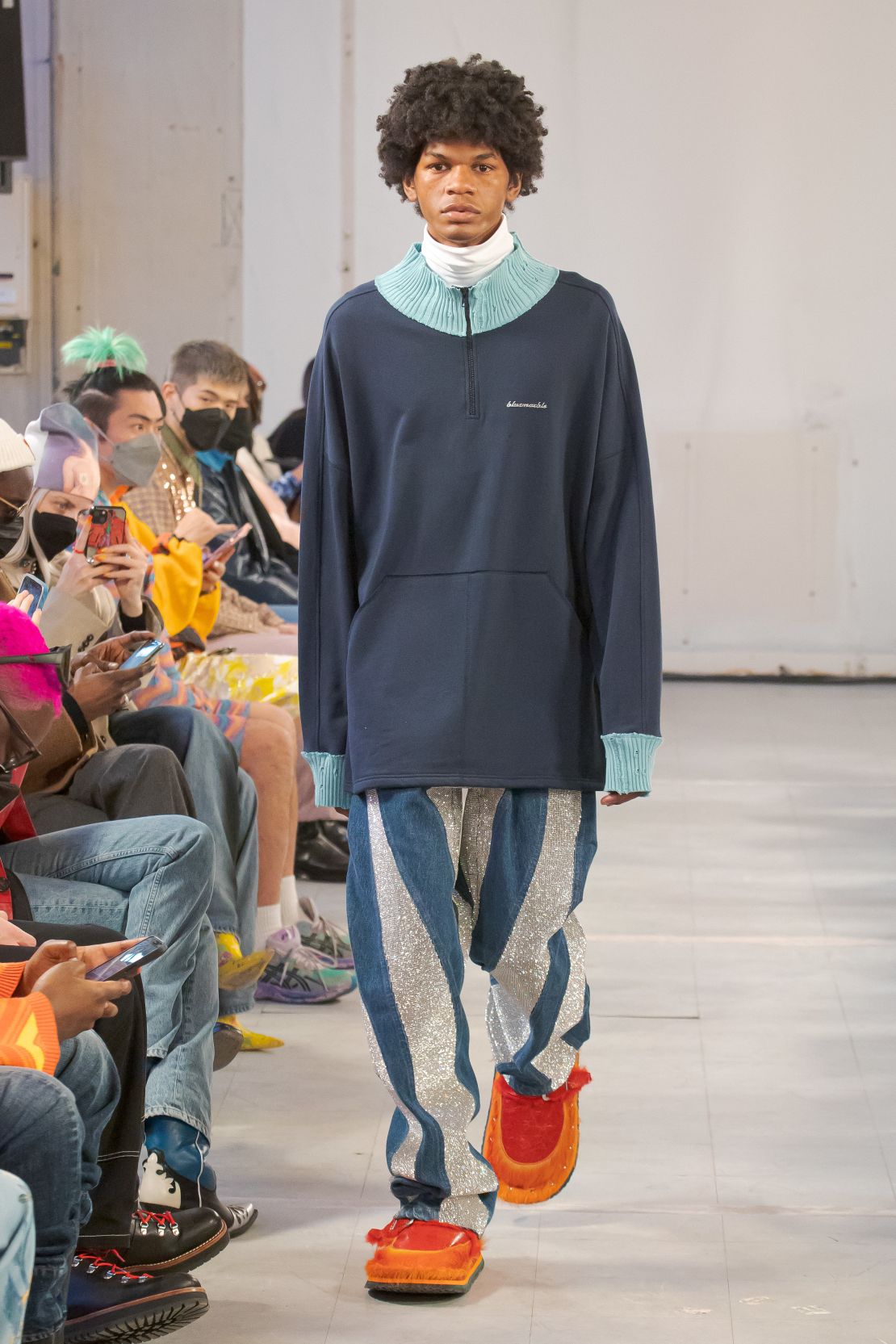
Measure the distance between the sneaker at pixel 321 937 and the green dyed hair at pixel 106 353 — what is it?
3.62 ft

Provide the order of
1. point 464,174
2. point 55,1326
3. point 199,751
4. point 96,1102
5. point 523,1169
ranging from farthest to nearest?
point 199,751, point 523,1169, point 464,174, point 96,1102, point 55,1326

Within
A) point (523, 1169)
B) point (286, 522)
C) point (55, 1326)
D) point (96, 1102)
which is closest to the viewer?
point (55, 1326)

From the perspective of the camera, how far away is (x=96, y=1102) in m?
1.88

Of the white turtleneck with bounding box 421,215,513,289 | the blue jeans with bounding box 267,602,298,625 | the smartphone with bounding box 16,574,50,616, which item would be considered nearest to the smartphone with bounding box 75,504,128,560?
the smartphone with bounding box 16,574,50,616

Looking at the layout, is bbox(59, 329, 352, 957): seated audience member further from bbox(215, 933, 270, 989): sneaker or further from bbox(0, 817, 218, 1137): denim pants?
bbox(0, 817, 218, 1137): denim pants

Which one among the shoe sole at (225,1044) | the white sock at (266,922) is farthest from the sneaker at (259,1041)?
the shoe sole at (225,1044)

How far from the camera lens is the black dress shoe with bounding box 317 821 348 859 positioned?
169 inches

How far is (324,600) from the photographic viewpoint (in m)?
2.25

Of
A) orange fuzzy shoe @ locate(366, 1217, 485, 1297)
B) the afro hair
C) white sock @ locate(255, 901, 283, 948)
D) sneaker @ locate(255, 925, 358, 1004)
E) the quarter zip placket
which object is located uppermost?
the afro hair

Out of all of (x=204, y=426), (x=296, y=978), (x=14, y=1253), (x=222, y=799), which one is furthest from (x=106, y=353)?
(x=14, y=1253)

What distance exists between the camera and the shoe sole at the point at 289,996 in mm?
3367

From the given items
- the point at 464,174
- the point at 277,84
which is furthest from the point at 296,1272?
the point at 277,84

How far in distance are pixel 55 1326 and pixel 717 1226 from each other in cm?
97

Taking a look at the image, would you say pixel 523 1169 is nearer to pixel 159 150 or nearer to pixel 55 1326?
pixel 55 1326
